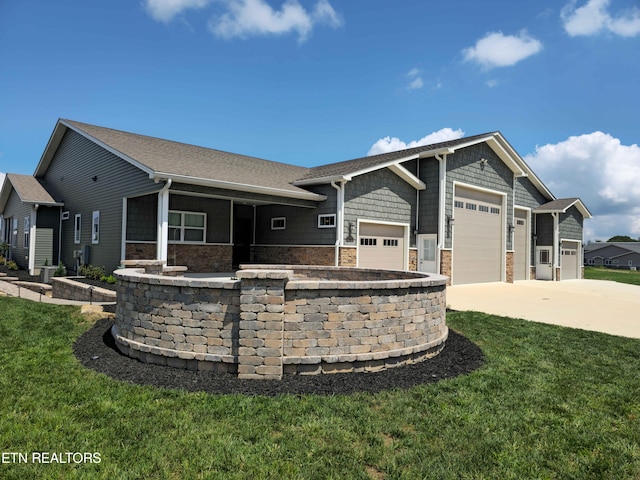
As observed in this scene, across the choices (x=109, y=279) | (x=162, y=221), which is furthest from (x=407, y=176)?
(x=109, y=279)

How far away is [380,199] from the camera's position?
1595 cm

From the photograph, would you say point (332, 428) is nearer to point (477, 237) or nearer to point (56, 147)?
point (477, 237)

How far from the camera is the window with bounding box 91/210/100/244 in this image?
49.1ft

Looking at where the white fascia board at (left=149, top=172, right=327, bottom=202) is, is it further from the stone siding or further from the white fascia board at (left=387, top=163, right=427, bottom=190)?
the white fascia board at (left=387, top=163, right=427, bottom=190)

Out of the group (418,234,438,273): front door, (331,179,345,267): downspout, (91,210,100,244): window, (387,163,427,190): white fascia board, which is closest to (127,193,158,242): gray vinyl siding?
(91,210,100,244): window

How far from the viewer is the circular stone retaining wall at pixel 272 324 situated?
4.96 meters

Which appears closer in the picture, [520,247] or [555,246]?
[520,247]

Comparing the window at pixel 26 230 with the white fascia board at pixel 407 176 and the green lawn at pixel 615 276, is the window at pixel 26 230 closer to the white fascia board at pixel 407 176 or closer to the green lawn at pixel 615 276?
the white fascia board at pixel 407 176

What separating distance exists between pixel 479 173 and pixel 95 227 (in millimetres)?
16738

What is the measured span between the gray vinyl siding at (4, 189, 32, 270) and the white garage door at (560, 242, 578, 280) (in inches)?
1138

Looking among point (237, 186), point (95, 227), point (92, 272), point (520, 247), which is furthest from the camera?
point (520, 247)

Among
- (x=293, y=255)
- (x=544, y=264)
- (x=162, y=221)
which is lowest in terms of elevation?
(x=544, y=264)

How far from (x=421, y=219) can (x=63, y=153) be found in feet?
54.2

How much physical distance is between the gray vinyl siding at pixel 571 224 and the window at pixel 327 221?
16357 millimetres
